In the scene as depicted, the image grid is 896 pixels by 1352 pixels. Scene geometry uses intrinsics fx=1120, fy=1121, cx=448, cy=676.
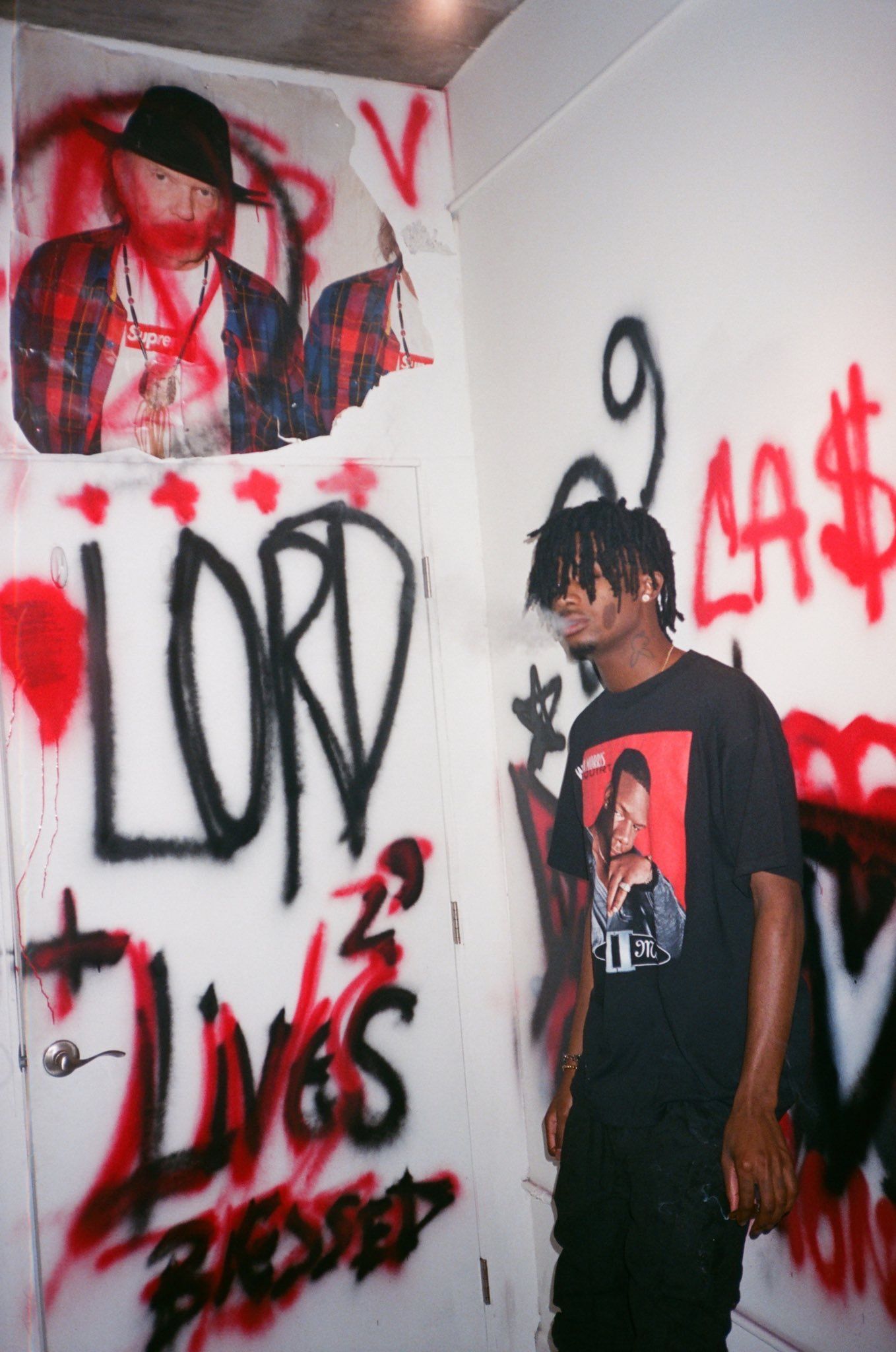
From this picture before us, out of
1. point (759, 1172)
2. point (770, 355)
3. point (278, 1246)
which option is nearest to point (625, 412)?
point (770, 355)

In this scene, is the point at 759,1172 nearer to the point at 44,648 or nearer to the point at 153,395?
the point at 44,648

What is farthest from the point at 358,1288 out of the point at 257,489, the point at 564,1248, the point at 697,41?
the point at 697,41

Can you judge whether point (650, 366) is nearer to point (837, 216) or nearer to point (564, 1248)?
point (837, 216)

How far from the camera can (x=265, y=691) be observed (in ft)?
9.37

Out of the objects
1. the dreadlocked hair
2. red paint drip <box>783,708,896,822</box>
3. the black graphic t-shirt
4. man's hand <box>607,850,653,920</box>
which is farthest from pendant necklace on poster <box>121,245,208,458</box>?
red paint drip <box>783,708,896,822</box>

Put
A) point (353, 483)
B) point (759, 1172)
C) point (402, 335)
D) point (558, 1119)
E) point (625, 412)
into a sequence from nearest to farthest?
point (759, 1172), point (558, 1119), point (625, 412), point (353, 483), point (402, 335)

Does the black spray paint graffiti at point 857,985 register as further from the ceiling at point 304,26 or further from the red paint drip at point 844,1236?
the ceiling at point 304,26

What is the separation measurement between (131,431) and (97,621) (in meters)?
0.48

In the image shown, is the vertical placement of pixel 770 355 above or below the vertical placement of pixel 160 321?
below

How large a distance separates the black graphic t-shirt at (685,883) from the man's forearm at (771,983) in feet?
0.14

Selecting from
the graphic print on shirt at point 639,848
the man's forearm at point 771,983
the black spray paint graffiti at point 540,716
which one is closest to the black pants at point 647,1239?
the man's forearm at point 771,983

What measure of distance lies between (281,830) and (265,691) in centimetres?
36

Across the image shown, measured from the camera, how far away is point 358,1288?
2.82 metres

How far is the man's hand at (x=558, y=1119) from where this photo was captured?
7.35 ft
